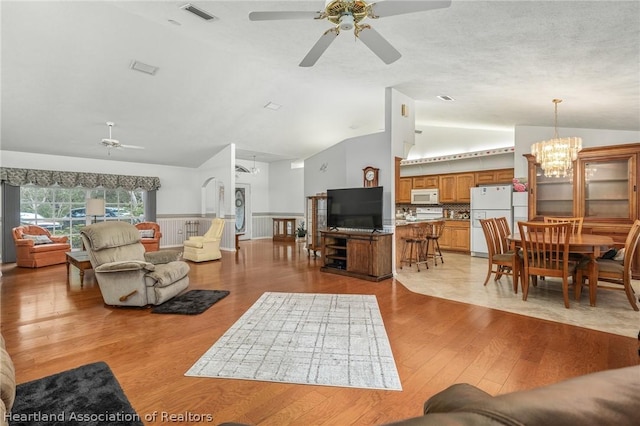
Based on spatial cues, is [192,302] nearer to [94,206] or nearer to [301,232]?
[94,206]

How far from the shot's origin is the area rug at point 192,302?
11.5 ft

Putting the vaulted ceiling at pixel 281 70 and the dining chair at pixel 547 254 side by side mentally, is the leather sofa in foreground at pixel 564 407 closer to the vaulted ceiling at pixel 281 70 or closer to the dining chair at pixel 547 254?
the vaulted ceiling at pixel 281 70

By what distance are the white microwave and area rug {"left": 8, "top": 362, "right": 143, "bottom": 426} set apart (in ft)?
25.2

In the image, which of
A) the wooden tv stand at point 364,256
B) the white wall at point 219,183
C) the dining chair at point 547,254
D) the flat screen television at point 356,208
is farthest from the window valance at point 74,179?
the dining chair at point 547,254

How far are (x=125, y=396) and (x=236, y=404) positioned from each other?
731 millimetres

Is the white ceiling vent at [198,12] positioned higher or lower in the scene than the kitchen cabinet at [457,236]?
higher

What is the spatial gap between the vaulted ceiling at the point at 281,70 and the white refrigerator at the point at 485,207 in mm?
1461

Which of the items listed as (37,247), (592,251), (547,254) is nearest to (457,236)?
(547,254)

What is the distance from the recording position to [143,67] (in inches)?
180

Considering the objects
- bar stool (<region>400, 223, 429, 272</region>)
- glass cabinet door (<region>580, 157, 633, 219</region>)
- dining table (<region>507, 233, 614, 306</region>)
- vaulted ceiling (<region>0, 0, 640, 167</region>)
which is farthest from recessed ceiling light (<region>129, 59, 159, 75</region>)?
glass cabinet door (<region>580, 157, 633, 219</region>)

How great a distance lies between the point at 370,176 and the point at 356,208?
72cm

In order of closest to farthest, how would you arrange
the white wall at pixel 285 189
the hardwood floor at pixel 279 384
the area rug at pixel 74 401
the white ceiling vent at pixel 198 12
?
the area rug at pixel 74 401, the hardwood floor at pixel 279 384, the white ceiling vent at pixel 198 12, the white wall at pixel 285 189

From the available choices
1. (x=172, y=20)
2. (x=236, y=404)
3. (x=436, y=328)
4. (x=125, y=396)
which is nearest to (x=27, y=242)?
(x=172, y=20)

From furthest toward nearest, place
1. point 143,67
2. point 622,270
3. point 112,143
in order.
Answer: point 112,143
point 143,67
point 622,270
